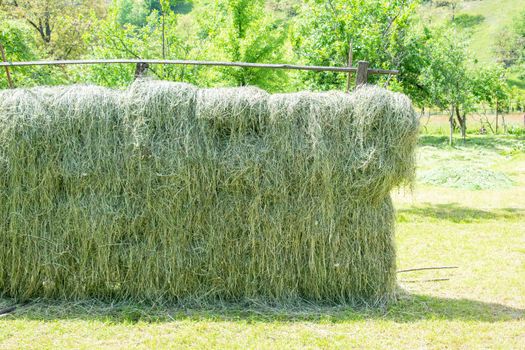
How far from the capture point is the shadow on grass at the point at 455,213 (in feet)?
32.9

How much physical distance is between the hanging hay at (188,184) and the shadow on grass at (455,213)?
206 inches

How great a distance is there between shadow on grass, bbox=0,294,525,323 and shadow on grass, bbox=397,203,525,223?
4.80 m

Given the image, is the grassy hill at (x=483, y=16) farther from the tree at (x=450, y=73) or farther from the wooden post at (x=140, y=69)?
the wooden post at (x=140, y=69)

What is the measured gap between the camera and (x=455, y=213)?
10516mm

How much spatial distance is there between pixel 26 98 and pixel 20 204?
1.09 m

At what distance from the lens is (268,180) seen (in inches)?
193

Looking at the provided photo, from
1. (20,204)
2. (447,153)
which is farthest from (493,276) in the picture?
(447,153)

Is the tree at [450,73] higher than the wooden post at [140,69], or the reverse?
the tree at [450,73]

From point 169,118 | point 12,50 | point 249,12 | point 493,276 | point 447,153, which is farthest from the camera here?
point 447,153

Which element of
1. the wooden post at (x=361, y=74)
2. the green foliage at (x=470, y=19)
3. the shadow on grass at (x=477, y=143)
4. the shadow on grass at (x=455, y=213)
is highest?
the green foliage at (x=470, y=19)

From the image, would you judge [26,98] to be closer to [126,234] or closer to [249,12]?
[126,234]

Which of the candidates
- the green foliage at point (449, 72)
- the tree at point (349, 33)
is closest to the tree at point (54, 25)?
the tree at point (349, 33)

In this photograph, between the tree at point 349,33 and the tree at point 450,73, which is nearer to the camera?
the tree at point 349,33

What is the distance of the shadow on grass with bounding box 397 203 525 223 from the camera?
1002 cm
